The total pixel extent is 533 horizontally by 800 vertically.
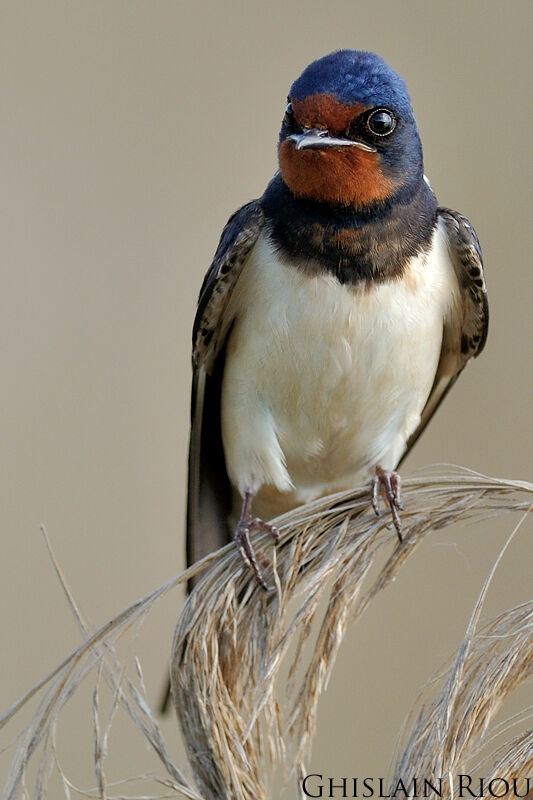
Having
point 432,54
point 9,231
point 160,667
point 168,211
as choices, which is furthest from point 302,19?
point 160,667

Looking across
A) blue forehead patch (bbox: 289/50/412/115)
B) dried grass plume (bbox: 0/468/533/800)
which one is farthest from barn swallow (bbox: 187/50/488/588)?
dried grass plume (bbox: 0/468/533/800)

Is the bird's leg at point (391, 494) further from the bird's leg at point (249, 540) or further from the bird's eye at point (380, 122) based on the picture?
the bird's eye at point (380, 122)

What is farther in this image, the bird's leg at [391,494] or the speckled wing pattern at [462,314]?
the speckled wing pattern at [462,314]

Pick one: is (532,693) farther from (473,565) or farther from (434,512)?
(473,565)

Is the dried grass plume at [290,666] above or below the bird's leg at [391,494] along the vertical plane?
below

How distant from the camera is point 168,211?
201 centimetres

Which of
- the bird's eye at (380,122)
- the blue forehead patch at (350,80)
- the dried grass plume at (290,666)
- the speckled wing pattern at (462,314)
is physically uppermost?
the blue forehead patch at (350,80)

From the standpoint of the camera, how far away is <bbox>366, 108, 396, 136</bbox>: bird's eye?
133 cm

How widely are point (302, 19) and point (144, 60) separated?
0.29 m

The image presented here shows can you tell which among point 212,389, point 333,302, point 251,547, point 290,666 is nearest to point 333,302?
point 333,302

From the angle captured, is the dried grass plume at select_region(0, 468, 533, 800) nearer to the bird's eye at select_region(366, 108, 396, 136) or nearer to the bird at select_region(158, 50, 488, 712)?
the bird at select_region(158, 50, 488, 712)

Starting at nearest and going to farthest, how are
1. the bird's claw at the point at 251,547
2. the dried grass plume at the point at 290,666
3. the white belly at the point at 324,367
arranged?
the dried grass plume at the point at 290,666
the bird's claw at the point at 251,547
the white belly at the point at 324,367

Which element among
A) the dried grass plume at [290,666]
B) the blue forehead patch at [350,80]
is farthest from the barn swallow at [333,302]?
the dried grass plume at [290,666]

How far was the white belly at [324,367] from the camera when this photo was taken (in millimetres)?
1395
